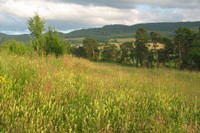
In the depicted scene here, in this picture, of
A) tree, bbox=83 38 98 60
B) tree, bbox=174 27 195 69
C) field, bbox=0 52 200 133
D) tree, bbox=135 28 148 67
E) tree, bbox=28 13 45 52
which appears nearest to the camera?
field, bbox=0 52 200 133

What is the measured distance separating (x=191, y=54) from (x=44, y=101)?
4789 centimetres

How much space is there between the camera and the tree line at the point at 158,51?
181 ft

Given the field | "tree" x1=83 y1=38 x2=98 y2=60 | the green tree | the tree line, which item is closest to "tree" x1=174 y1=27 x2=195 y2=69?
the tree line

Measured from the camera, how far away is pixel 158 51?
67000 millimetres

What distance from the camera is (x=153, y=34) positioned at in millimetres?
72750

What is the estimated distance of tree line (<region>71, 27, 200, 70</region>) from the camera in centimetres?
5506

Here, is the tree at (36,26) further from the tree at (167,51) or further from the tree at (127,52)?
the tree at (127,52)

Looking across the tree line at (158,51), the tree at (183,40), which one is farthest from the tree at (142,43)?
the tree at (183,40)

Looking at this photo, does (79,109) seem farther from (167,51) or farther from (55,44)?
(167,51)

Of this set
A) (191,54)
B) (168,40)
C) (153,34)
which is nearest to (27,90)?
(191,54)

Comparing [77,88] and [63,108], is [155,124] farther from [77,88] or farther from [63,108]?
[77,88]

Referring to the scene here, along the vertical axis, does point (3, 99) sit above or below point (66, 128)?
above

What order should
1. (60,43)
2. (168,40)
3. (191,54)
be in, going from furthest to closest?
(168,40)
(191,54)
(60,43)

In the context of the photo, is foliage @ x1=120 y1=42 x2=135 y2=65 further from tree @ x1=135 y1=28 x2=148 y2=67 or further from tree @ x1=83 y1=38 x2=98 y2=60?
tree @ x1=83 y1=38 x2=98 y2=60
